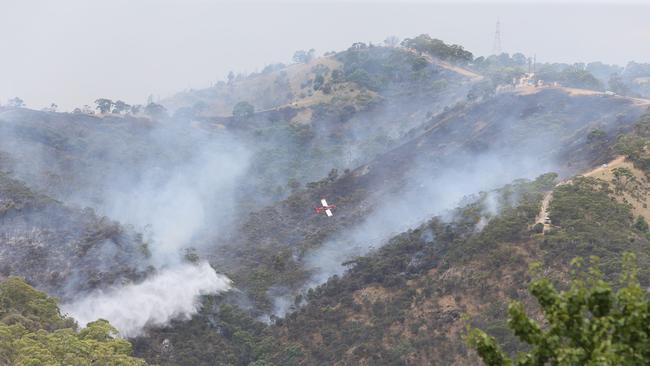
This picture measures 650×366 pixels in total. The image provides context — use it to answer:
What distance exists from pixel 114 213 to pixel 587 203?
2305 inches

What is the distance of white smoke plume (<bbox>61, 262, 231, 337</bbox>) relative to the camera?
56841mm

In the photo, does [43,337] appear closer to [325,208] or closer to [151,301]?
[151,301]

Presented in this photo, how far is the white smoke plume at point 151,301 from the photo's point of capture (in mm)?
56841

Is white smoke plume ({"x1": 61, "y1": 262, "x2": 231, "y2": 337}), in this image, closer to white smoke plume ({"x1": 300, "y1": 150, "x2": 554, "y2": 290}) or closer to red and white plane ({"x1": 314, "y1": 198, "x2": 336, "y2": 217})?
white smoke plume ({"x1": 300, "y1": 150, "x2": 554, "y2": 290})

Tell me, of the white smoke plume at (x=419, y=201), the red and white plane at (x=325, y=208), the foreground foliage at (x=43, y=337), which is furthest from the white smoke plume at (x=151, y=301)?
the red and white plane at (x=325, y=208)

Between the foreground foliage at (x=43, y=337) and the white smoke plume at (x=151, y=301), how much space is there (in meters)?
9.67

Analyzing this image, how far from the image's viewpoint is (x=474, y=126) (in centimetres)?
10581

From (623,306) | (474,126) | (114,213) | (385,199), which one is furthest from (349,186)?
(623,306)

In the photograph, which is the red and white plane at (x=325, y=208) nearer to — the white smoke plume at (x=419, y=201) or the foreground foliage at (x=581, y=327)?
the white smoke plume at (x=419, y=201)

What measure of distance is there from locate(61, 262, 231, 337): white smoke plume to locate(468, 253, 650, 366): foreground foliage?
47184mm

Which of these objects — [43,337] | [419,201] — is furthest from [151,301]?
[419,201]

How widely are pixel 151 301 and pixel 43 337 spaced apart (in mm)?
22019

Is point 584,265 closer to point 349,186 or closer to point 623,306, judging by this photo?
point 623,306

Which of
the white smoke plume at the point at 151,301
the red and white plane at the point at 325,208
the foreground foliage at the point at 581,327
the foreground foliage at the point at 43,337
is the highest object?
the foreground foliage at the point at 581,327
